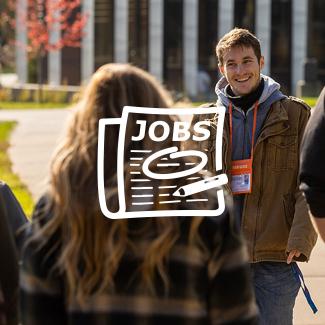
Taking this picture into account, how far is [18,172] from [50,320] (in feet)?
41.7

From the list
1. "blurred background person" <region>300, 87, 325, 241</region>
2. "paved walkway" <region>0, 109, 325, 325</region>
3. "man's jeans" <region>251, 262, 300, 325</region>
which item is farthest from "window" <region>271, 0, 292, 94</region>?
"blurred background person" <region>300, 87, 325, 241</region>

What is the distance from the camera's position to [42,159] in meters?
17.1

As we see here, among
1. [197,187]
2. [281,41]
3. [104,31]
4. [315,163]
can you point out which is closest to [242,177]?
[315,163]

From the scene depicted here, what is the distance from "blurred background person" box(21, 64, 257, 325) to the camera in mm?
2695

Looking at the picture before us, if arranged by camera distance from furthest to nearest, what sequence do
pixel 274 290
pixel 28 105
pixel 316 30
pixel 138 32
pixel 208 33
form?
pixel 138 32, pixel 316 30, pixel 208 33, pixel 28 105, pixel 274 290

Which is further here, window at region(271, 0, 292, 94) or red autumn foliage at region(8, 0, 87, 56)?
window at region(271, 0, 292, 94)

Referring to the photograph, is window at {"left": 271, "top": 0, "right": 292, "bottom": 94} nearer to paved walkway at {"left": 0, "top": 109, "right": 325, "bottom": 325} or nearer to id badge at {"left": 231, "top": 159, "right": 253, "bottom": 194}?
paved walkway at {"left": 0, "top": 109, "right": 325, "bottom": 325}

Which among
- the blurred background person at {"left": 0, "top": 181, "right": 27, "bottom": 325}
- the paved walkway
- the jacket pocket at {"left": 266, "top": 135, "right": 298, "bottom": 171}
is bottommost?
the paved walkway

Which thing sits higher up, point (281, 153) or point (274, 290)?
point (281, 153)

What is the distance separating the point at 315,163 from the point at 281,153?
158 cm

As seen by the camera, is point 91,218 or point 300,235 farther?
point 300,235

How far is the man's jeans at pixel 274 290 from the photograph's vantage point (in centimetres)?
479

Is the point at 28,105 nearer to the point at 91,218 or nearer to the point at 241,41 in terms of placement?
the point at 241,41

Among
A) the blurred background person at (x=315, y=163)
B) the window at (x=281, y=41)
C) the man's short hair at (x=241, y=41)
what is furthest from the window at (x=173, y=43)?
the blurred background person at (x=315, y=163)
